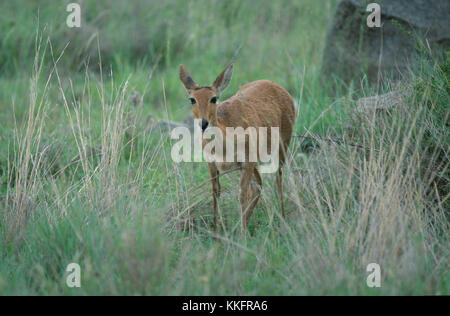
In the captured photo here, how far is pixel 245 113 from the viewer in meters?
5.30

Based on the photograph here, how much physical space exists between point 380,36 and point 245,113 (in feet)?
11.0

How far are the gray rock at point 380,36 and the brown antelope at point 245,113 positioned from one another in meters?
2.03

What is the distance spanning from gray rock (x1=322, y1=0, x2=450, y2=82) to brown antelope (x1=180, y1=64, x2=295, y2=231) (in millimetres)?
2026

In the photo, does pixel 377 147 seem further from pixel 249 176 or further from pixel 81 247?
pixel 81 247

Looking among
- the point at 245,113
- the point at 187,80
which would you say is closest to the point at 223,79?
the point at 187,80

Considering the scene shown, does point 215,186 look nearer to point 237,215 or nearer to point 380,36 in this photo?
point 237,215

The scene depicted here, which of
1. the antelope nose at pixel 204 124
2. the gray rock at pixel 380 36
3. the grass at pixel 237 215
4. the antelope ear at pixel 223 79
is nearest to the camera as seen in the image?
the grass at pixel 237 215

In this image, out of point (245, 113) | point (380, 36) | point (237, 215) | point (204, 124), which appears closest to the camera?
point (204, 124)

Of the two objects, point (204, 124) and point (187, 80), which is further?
point (187, 80)

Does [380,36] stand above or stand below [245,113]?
above

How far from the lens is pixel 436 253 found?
12.8 feet

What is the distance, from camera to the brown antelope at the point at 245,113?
4.77 m

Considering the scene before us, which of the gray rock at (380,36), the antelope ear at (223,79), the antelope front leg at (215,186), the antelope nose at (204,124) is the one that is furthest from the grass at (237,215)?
the gray rock at (380,36)

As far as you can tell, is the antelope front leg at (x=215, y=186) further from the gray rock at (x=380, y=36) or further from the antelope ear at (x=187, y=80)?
the gray rock at (x=380, y=36)
